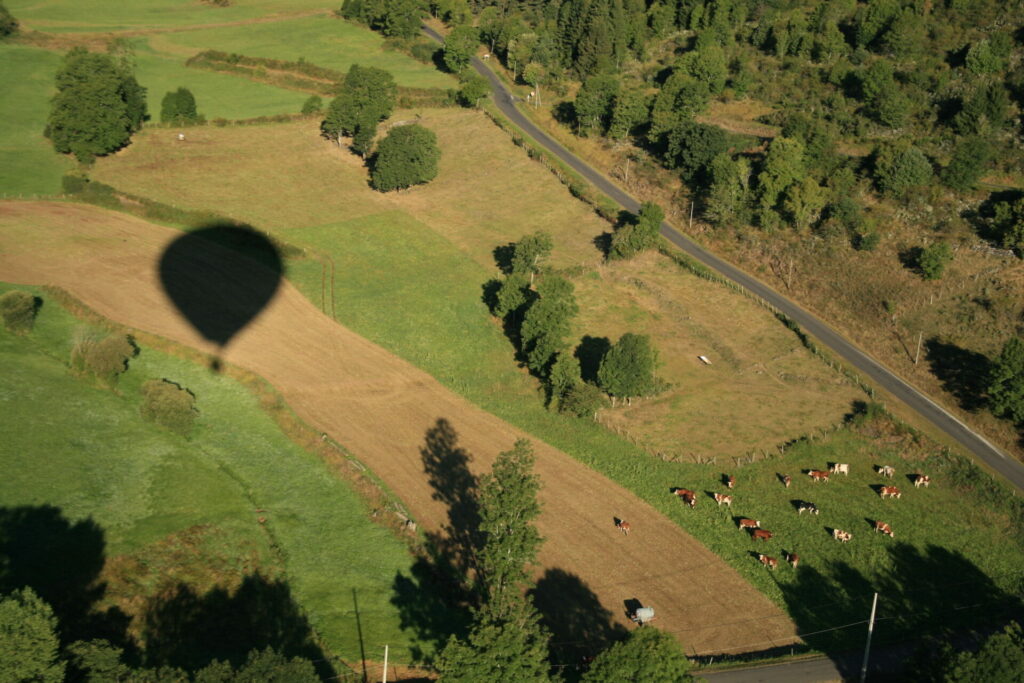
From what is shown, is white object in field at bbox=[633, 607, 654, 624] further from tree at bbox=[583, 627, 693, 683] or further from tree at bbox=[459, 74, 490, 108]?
tree at bbox=[459, 74, 490, 108]

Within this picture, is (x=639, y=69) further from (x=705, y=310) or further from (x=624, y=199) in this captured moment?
(x=705, y=310)

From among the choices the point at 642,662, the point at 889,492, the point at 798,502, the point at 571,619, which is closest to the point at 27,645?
the point at 642,662

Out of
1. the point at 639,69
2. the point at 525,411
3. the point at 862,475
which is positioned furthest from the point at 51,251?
the point at 639,69

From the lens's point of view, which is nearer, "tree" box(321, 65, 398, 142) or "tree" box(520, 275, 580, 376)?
"tree" box(520, 275, 580, 376)

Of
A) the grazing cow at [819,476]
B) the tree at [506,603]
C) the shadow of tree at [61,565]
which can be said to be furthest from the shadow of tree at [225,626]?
the grazing cow at [819,476]

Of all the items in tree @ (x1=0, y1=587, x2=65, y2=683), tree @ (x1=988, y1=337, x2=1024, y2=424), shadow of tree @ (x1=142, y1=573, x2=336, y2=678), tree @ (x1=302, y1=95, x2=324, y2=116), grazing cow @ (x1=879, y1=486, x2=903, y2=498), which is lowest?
shadow of tree @ (x1=142, y1=573, x2=336, y2=678)

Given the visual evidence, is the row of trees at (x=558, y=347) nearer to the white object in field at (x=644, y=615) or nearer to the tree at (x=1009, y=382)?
the white object in field at (x=644, y=615)

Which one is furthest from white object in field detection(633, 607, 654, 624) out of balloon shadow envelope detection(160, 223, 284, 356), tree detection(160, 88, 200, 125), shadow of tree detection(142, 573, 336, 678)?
tree detection(160, 88, 200, 125)
